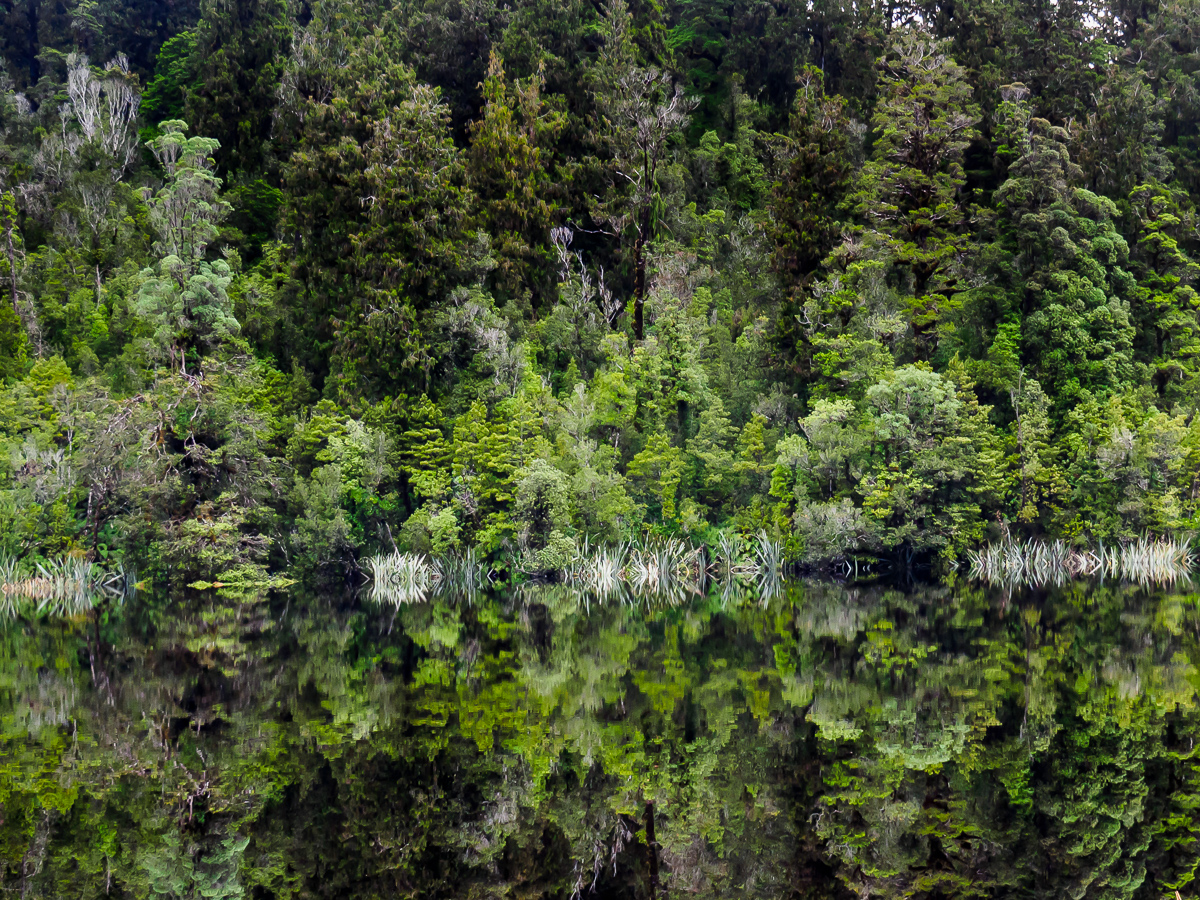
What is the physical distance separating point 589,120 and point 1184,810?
37.9m

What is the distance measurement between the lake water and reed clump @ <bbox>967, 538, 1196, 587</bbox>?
1204 centimetres

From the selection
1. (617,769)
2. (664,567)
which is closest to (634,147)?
(664,567)

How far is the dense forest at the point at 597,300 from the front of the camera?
30.1 meters

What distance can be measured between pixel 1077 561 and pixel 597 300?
18263mm

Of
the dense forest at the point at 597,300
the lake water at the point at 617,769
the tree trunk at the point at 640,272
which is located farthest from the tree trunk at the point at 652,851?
the tree trunk at the point at 640,272

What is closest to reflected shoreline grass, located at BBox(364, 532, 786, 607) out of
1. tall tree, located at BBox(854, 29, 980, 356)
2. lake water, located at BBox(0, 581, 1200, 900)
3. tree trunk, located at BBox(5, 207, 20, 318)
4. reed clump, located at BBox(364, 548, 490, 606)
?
reed clump, located at BBox(364, 548, 490, 606)

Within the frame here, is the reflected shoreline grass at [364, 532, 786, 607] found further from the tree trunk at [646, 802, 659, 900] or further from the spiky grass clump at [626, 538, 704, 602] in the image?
the tree trunk at [646, 802, 659, 900]

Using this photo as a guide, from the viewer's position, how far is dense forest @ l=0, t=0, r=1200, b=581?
98.8 feet

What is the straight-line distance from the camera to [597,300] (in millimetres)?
38938

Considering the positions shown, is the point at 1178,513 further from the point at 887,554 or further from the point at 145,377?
the point at 145,377

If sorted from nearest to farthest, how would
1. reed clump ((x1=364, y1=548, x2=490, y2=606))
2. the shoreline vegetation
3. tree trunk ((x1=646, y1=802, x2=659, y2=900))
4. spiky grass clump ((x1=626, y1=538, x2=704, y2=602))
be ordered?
tree trunk ((x1=646, y1=802, x2=659, y2=900)) < the shoreline vegetation < spiky grass clump ((x1=626, y1=538, x2=704, y2=602)) < reed clump ((x1=364, y1=548, x2=490, y2=606))

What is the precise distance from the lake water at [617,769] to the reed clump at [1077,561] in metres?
12.0

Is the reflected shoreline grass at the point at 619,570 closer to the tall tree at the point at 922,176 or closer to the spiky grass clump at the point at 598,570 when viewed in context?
the spiky grass clump at the point at 598,570

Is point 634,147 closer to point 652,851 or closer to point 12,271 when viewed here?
point 12,271
